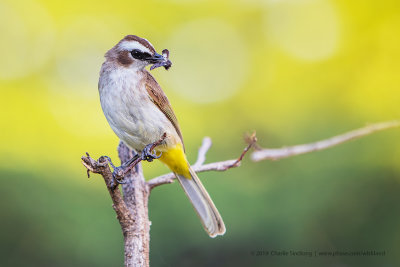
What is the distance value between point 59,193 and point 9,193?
312 millimetres

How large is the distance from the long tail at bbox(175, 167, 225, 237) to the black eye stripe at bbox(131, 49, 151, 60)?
58cm

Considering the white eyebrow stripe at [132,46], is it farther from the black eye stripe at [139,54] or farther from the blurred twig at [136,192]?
the blurred twig at [136,192]

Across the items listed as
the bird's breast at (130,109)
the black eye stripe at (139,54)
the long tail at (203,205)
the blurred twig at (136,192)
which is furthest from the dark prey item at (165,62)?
the long tail at (203,205)

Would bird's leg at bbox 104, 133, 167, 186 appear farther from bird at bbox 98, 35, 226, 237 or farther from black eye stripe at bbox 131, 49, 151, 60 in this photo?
black eye stripe at bbox 131, 49, 151, 60

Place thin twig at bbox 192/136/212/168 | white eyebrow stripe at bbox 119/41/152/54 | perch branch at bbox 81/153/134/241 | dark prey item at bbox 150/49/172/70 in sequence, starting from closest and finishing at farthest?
perch branch at bbox 81/153/134/241 < dark prey item at bbox 150/49/172/70 < white eyebrow stripe at bbox 119/41/152/54 < thin twig at bbox 192/136/212/168

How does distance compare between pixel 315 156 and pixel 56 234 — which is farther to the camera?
pixel 315 156

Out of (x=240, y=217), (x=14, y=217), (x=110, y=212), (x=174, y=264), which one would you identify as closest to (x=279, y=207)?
(x=240, y=217)

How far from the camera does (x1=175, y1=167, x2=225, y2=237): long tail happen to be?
7.48ft

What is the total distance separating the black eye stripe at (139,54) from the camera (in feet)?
7.17

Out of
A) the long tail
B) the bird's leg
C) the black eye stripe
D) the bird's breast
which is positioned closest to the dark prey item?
the black eye stripe

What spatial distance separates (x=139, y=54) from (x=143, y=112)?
26 centimetres

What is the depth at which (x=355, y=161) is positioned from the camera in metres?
3.30

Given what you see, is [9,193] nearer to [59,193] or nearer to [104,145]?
[59,193]

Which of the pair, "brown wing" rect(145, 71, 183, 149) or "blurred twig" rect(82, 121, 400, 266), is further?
"brown wing" rect(145, 71, 183, 149)
